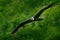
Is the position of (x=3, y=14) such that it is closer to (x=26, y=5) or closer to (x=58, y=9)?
(x=26, y=5)

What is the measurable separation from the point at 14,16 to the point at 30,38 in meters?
2.26

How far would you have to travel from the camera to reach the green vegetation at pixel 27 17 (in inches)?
738

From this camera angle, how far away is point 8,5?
69.6ft

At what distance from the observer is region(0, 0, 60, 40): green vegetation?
18734 mm

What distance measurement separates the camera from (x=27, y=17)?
2005 centimetres

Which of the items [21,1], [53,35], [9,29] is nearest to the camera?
[53,35]

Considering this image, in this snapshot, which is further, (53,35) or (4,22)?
(4,22)

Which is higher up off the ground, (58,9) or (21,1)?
(21,1)

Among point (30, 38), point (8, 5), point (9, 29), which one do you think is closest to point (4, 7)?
point (8, 5)

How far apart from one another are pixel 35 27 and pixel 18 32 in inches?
34.6

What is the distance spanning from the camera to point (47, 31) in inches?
736

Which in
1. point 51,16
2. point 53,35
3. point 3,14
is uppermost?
point 3,14

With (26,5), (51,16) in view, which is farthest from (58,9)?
(26,5)

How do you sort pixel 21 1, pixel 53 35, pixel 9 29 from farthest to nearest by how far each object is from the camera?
pixel 21 1 → pixel 9 29 → pixel 53 35
